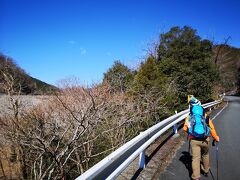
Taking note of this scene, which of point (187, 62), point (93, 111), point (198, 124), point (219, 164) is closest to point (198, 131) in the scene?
point (198, 124)

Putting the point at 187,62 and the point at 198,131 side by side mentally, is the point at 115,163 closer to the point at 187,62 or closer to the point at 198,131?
the point at 198,131

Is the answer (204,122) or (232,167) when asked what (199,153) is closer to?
(204,122)

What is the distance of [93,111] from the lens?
32.3 feet

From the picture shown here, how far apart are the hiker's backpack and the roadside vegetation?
13.9ft

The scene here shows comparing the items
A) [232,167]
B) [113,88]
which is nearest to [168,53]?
[113,88]

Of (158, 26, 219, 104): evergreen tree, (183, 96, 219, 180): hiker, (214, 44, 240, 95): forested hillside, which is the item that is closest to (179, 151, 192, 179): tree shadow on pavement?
(183, 96, 219, 180): hiker

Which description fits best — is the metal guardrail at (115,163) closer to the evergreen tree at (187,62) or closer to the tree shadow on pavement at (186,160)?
the tree shadow on pavement at (186,160)

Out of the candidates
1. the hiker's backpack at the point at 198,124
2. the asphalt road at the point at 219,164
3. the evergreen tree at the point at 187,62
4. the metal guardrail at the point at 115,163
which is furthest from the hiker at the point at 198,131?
the evergreen tree at the point at 187,62

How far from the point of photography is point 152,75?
690 inches

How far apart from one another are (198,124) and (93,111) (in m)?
6.13

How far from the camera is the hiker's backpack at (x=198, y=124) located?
429cm

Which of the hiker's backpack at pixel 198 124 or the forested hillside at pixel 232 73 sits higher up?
the forested hillside at pixel 232 73

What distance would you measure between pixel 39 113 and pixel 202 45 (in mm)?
18739

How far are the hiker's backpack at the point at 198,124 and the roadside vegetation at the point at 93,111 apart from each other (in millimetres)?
4240
